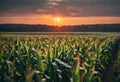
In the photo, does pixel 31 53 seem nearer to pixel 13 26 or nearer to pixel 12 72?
pixel 12 72

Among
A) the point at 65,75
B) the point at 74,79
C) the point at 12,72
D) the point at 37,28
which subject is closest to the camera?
the point at 74,79

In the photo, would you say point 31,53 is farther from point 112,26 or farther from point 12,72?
point 112,26

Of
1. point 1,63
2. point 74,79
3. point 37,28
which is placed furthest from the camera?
point 37,28

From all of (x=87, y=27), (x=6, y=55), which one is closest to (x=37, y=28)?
(x=87, y=27)

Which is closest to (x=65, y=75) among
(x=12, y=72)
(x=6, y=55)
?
(x=12, y=72)

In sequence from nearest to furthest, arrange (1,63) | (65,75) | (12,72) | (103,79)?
1. (12,72)
2. (65,75)
3. (1,63)
4. (103,79)

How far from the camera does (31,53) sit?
8703 millimetres

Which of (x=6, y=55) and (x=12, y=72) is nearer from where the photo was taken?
(x=12, y=72)

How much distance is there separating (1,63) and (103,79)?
2899mm

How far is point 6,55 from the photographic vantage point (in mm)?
8734

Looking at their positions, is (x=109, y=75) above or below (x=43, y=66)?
below

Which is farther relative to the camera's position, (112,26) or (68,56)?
(112,26)

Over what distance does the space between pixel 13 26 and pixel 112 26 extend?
1715 inches

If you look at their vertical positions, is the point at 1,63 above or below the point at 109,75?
above
